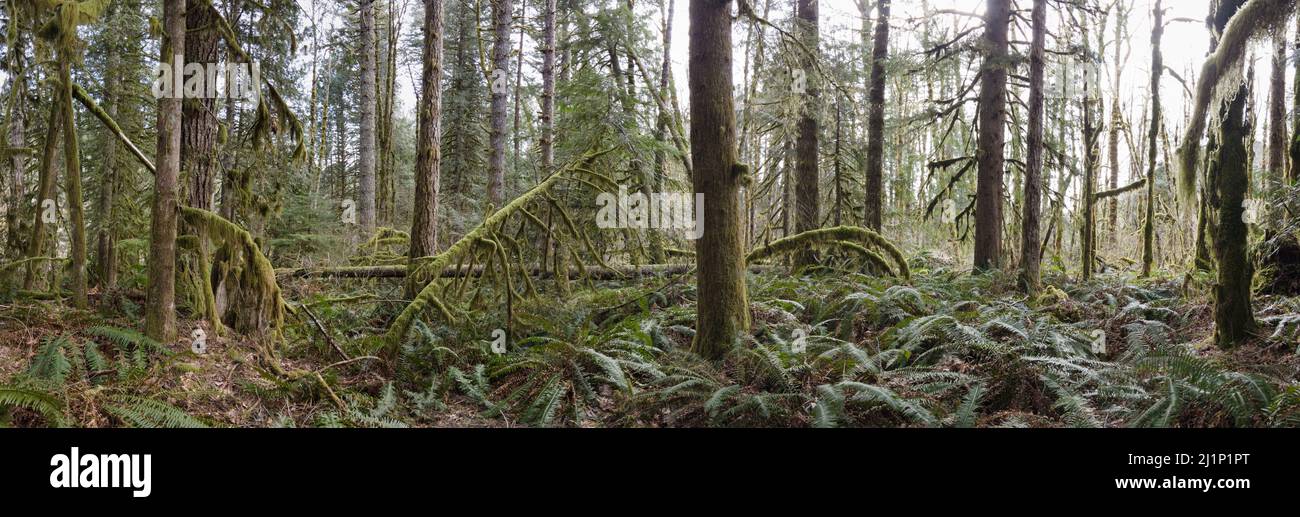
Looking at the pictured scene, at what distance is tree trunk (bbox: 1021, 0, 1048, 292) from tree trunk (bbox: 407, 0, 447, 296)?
8.00 m

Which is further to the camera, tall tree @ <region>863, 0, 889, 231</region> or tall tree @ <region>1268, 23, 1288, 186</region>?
tall tree @ <region>863, 0, 889, 231</region>

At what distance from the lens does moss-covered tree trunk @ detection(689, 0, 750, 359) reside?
612 cm

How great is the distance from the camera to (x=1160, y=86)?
11.3m

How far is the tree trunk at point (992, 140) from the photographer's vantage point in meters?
10.3

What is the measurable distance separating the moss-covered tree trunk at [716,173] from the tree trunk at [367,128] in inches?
423

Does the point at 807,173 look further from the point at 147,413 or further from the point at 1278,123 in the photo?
the point at 147,413

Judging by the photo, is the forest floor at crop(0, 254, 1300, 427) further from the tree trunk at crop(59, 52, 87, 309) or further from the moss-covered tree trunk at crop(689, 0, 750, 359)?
the tree trunk at crop(59, 52, 87, 309)

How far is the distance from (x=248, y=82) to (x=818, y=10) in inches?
371

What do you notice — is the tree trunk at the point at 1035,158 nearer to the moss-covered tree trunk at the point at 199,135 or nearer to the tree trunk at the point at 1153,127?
the tree trunk at the point at 1153,127

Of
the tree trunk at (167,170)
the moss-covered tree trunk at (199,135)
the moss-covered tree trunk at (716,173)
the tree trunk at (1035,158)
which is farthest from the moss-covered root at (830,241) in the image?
the tree trunk at (167,170)

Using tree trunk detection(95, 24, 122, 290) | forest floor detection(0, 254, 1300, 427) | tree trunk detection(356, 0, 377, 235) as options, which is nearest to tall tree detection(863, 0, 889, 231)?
forest floor detection(0, 254, 1300, 427)

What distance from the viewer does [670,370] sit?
5844mm
